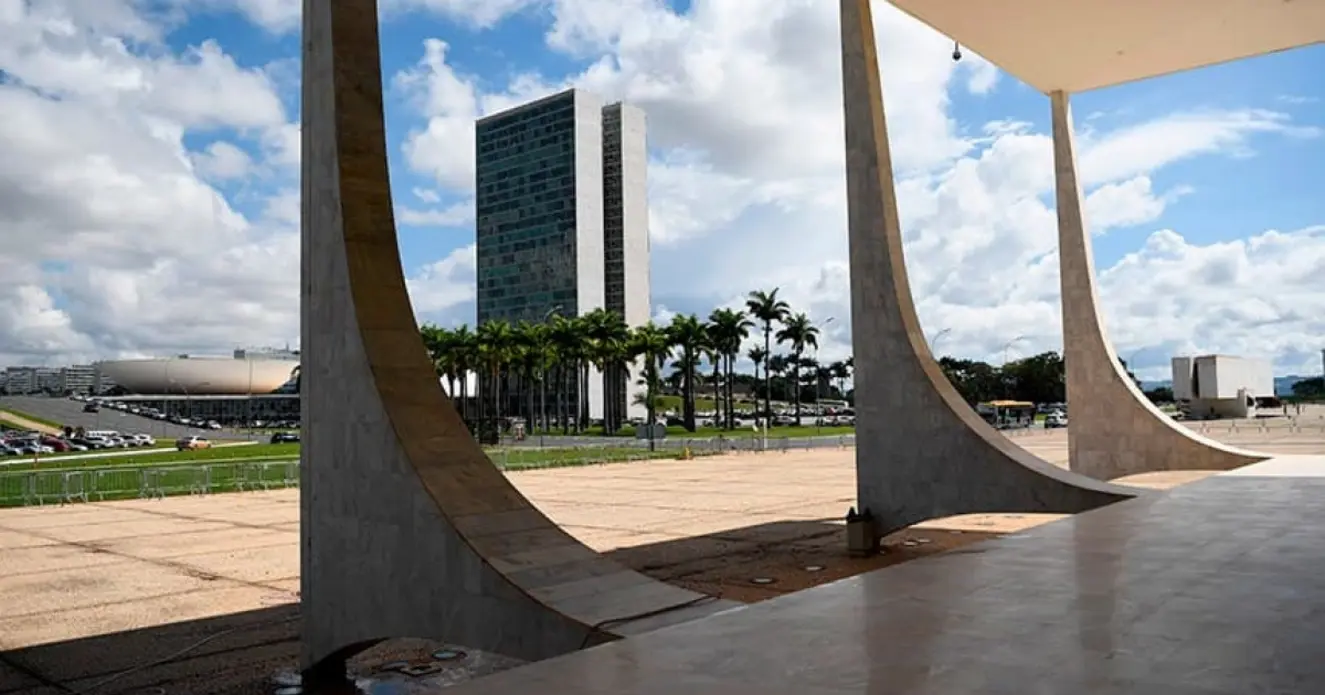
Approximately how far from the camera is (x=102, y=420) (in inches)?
3361

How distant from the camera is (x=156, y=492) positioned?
27.2m

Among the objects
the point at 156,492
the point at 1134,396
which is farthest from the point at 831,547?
the point at 156,492

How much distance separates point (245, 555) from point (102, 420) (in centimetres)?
8130

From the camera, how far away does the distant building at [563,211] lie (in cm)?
11750

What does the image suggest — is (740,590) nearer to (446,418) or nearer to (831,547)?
(831,547)

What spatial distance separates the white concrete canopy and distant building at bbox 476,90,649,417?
9656 centimetres

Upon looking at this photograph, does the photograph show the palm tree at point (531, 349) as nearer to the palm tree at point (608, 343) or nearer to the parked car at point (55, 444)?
the palm tree at point (608, 343)

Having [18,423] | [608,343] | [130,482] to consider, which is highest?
[608,343]

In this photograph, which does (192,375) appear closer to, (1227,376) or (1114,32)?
(1227,376)

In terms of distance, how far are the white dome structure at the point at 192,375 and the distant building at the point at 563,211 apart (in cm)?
3197

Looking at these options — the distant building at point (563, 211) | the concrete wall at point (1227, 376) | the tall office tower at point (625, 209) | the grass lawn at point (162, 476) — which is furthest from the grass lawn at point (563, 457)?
the tall office tower at point (625, 209)

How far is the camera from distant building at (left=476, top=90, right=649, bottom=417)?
118 meters

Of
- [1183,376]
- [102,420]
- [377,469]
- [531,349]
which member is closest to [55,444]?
[102,420]

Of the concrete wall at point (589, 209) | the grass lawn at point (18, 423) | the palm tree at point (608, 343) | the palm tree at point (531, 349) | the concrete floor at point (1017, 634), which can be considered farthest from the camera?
the concrete wall at point (589, 209)
